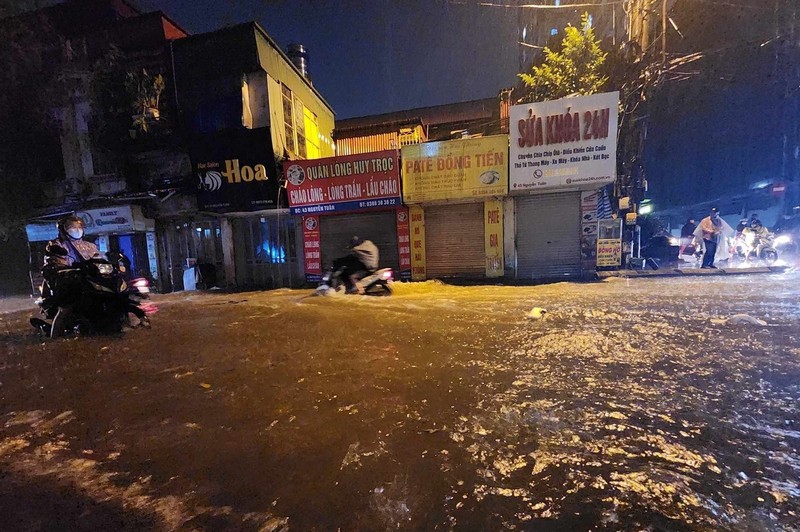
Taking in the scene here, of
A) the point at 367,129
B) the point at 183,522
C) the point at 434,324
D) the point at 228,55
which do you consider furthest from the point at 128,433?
the point at 367,129

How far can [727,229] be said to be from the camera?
1560cm

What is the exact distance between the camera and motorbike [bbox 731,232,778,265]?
12.9 metres

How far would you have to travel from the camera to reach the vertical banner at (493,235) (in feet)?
41.4

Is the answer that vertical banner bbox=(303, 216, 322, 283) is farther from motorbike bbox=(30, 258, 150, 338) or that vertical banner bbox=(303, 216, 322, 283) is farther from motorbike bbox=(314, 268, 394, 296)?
motorbike bbox=(30, 258, 150, 338)

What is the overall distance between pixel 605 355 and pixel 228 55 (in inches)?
624

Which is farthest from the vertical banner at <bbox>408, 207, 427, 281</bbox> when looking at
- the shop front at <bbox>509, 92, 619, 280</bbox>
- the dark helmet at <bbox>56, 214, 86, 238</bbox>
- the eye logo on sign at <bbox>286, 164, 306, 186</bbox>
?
the dark helmet at <bbox>56, 214, 86, 238</bbox>

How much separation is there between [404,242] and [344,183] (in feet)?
10.4

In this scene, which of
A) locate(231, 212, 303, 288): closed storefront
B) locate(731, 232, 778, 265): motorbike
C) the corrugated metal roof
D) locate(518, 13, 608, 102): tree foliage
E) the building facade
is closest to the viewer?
locate(731, 232, 778, 265): motorbike

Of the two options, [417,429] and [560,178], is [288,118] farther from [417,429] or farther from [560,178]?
[417,429]

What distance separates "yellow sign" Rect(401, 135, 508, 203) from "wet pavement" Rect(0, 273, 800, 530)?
7.71 metres

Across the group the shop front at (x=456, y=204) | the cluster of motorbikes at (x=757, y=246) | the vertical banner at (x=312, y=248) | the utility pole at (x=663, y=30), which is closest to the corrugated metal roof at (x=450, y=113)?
the utility pole at (x=663, y=30)

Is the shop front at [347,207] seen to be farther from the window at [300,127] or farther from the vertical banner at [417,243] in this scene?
the window at [300,127]

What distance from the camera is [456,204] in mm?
13000

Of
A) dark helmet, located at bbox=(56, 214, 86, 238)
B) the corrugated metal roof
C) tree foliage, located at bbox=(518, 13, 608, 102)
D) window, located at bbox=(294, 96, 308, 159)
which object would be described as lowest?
dark helmet, located at bbox=(56, 214, 86, 238)
